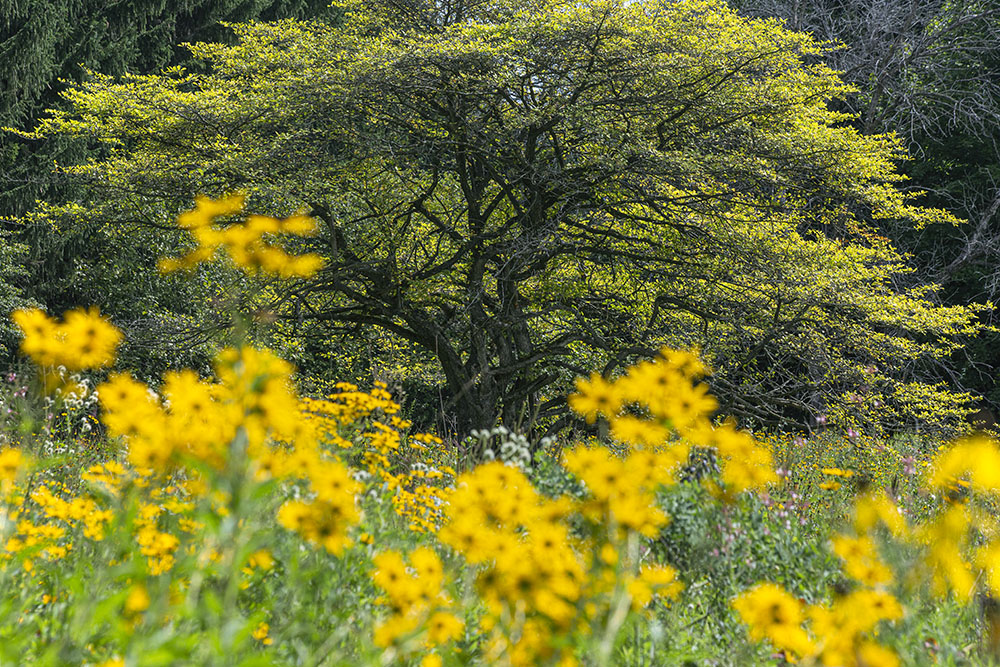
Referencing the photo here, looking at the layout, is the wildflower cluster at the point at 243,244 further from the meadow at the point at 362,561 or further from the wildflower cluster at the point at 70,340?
the wildflower cluster at the point at 70,340

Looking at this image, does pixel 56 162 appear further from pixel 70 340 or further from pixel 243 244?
pixel 243 244

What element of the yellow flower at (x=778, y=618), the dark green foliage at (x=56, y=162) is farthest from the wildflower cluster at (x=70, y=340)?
the dark green foliage at (x=56, y=162)

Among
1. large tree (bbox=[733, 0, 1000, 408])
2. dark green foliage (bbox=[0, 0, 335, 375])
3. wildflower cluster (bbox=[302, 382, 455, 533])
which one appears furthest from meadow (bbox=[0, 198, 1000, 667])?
large tree (bbox=[733, 0, 1000, 408])

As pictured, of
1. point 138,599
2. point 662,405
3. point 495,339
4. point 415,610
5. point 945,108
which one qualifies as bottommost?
point 495,339

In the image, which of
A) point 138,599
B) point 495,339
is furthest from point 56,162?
point 138,599

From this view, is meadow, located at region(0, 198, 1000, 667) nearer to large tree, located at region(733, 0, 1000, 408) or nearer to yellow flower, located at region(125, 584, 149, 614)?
yellow flower, located at region(125, 584, 149, 614)

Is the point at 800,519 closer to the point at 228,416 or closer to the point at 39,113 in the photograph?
the point at 228,416

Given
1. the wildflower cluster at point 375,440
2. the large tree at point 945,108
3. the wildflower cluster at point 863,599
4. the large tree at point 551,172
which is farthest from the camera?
the large tree at point 945,108

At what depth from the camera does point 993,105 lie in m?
13.2

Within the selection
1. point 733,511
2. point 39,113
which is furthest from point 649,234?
point 39,113

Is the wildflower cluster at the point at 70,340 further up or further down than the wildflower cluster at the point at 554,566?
further up

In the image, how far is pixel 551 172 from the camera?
264 inches

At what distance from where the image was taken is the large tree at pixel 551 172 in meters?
6.27

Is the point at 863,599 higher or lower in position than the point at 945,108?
higher
